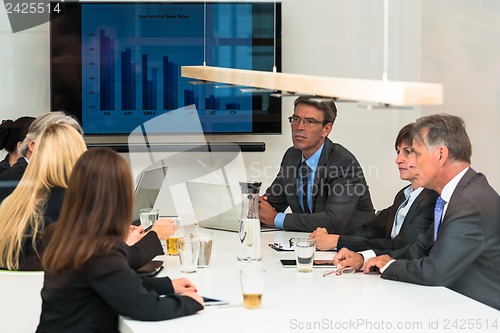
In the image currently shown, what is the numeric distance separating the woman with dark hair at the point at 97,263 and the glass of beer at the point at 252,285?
5.4 inches

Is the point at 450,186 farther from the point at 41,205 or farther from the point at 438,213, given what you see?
the point at 41,205

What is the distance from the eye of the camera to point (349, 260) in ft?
10.3

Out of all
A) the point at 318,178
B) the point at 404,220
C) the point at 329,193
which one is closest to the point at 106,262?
the point at 404,220

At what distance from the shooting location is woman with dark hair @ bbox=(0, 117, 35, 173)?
4.49m

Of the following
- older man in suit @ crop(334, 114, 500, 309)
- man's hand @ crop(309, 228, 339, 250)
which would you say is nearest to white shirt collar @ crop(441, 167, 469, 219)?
older man in suit @ crop(334, 114, 500, 309)

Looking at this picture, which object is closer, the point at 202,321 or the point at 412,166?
the point at 202,321

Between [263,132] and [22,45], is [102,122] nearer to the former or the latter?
[22,45]

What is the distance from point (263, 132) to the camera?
518 cm

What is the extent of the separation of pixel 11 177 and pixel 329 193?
1567 millimetres

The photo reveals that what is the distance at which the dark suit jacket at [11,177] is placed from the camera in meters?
3.68

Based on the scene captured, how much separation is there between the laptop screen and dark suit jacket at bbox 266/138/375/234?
62 centimetres

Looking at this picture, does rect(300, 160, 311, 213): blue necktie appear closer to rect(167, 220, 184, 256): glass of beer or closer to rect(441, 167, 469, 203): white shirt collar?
rect(167, 220, 184, 256): glass of beer

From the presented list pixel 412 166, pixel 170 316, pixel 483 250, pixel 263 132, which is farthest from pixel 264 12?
pixel 170 316

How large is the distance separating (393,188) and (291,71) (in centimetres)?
92
